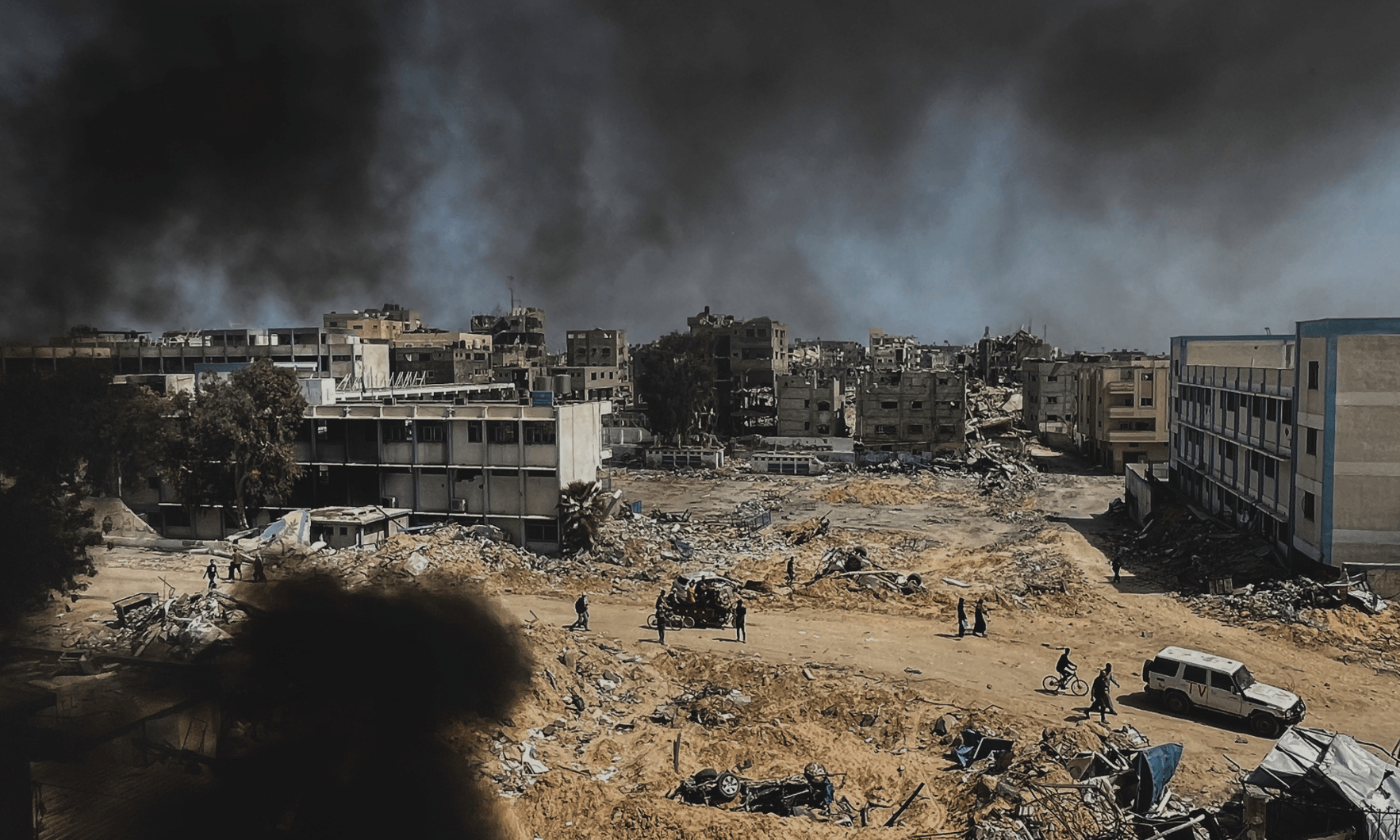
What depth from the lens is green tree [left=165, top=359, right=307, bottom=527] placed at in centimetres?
2870

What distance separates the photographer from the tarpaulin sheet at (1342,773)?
11227mm

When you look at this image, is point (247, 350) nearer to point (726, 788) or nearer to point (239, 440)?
point (239, 440)

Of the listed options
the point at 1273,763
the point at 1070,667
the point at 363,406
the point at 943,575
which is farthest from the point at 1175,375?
the point at 363,406

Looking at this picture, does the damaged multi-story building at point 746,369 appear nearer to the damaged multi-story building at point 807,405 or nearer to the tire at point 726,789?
the damaged multi-story building at point 807,405

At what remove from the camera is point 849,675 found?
1869 cm

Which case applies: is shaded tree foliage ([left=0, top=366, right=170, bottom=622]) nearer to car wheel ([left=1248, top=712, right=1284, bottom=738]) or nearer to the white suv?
the white suv

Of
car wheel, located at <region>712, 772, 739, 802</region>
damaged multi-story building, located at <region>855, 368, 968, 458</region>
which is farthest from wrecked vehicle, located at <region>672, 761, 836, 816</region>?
damaged multi-story building, located at <region>855, 368, 968, 458</region>

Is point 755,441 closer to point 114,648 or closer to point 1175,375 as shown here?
point 1175,375

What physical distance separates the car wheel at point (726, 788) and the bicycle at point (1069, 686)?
7738 millimetres

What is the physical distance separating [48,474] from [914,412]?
51.3 metres

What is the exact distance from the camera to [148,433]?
2811 cm

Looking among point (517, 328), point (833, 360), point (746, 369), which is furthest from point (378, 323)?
point (833, 360)

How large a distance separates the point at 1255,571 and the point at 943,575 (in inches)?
350

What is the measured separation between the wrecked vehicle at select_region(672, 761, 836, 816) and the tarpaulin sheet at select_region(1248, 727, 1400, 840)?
19.9 feet
